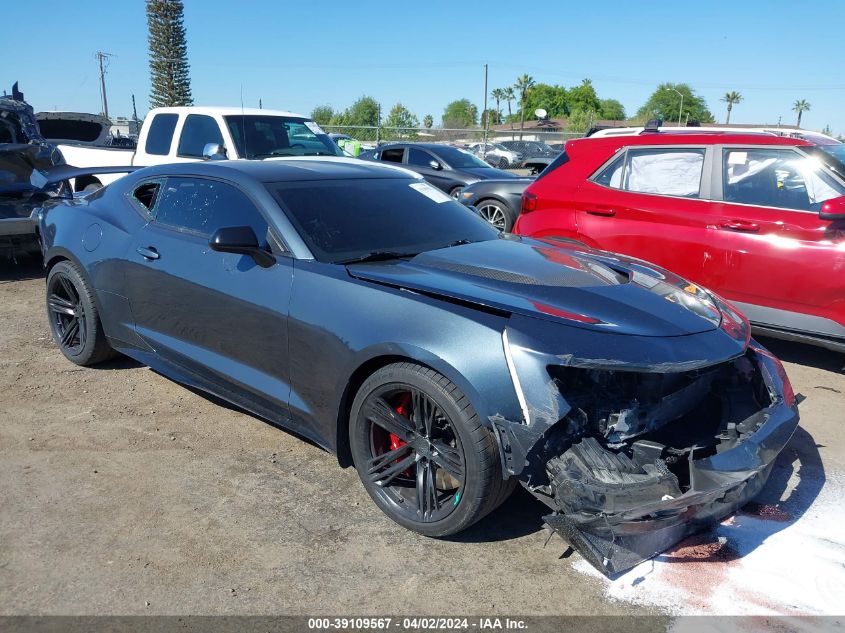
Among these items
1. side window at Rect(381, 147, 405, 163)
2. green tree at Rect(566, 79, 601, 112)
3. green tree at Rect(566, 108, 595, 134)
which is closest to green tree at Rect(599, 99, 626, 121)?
green tree at Rect(566, 79, 601, 112)

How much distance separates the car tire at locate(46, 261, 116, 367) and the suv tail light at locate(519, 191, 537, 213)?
3.69 m

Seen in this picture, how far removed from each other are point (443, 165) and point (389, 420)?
9453mm

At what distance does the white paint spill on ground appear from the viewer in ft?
8.87

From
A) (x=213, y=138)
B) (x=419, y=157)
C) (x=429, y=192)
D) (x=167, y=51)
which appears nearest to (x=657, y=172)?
(x=429, y=192)

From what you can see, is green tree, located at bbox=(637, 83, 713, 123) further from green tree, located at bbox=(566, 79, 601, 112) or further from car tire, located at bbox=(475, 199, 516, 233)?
car tire, located at bbox=(475, 199, 516, 233)

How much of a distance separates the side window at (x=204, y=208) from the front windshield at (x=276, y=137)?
4459mm

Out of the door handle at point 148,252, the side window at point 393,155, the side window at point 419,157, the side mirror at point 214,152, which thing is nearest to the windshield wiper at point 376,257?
the door handle at point 148,252

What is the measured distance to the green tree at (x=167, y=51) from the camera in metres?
51.4

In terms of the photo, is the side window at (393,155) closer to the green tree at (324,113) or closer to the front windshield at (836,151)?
the front windshield at (836,151)

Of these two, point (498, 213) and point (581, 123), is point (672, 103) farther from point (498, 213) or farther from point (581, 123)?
point (498, 213)

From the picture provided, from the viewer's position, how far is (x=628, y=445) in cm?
281

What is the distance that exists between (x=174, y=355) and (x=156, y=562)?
1528 millimetres

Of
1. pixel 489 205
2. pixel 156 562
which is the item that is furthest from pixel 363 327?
pixel 489 205

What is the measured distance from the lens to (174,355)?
4176mm
